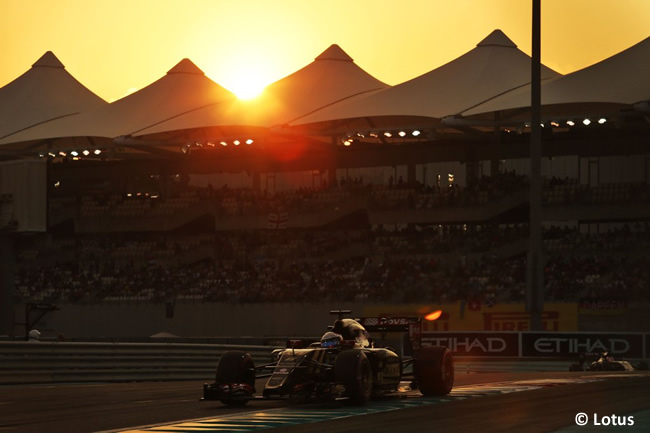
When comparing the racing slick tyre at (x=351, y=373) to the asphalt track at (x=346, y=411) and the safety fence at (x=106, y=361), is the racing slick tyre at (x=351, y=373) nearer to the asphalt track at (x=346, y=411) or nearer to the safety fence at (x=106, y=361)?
the asphalt track at (x=346, y=411)

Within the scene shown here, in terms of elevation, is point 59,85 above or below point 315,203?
above

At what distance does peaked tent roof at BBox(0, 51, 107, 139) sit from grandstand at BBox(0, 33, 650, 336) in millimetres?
1429

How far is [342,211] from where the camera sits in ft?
200

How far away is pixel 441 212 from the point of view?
57656mm

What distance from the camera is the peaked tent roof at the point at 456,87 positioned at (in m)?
53.5

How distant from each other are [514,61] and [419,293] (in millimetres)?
12009

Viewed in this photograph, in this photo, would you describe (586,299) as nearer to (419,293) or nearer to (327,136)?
(419,293)

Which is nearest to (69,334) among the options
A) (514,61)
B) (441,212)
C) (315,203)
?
(315,203)

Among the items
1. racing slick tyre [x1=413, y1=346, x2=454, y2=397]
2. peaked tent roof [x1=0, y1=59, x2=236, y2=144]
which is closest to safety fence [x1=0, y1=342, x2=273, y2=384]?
racing slick tyre [x1=413, y1=346, x2=454, y2=397]

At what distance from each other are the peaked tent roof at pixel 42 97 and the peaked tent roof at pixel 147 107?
5.76 ft

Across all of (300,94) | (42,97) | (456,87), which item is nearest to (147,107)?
(300,94)

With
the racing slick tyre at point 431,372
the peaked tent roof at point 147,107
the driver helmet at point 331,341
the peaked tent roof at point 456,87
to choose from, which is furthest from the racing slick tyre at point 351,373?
the peaked tent roof at point 147,107

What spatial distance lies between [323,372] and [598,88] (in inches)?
1367

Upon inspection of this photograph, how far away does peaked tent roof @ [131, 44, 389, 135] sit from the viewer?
59.4 m
